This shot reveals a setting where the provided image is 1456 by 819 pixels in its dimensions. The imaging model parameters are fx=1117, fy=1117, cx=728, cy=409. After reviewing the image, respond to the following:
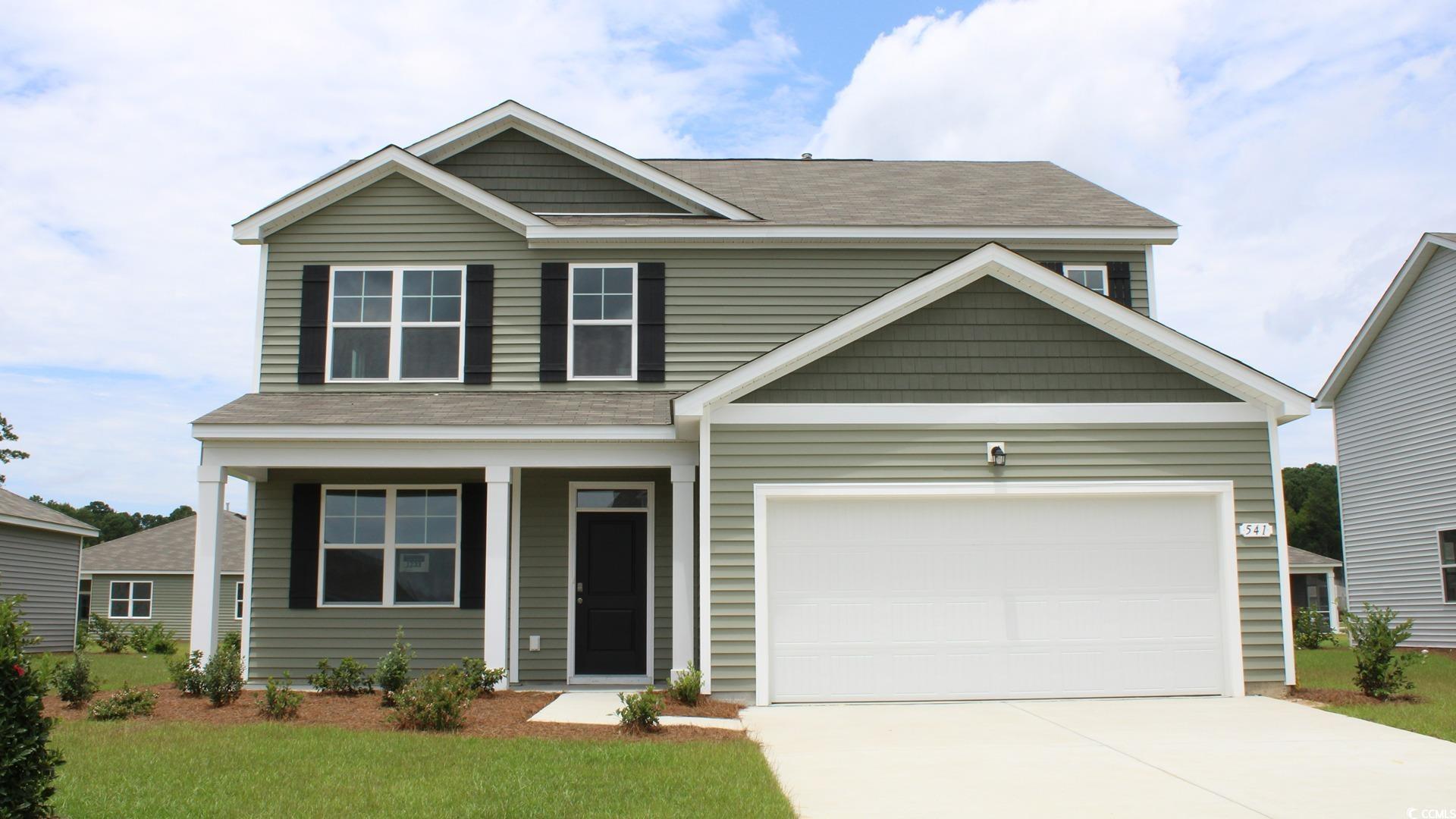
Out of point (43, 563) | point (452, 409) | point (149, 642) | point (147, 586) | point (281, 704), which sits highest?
point (452, 409)

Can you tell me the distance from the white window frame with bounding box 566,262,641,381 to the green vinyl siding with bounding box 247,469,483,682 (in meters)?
1.77

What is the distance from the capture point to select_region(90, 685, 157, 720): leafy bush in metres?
9.98

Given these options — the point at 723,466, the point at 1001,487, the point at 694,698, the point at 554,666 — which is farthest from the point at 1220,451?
the point at 554,666

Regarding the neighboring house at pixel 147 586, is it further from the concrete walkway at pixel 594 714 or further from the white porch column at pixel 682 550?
the white porch column at pixel 682 550

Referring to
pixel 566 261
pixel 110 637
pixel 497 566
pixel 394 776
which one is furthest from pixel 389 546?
pixel 110 637

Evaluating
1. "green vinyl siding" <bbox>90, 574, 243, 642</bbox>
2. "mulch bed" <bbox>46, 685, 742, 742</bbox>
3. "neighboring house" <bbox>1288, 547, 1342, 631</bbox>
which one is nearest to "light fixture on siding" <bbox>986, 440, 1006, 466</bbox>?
"mulch bed" <bbox>46, 685, 742, 742</bbox>

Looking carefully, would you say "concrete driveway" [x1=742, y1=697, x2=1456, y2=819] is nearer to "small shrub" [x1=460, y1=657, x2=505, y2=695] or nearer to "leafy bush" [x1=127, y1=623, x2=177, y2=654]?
"small shrub" [x1=460, y1=657, x2=505, y2=695]

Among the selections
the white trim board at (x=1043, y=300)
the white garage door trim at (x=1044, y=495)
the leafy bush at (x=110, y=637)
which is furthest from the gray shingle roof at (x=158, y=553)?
the white trim board at (x=1043, y=300)

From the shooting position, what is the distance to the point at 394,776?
731 cm

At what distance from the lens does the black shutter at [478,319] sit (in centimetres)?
1358

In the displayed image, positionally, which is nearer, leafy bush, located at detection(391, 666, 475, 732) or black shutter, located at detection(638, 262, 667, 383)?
leafy bush, located at detection(391, 666, 475, 732)

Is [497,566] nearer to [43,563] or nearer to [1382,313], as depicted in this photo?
[1382,313]

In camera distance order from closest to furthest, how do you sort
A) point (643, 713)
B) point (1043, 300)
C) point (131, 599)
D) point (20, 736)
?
point (20, 736) < point (643, 713) < point (1043, 300) < point (131, 599)

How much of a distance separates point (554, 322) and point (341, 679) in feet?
15.7
